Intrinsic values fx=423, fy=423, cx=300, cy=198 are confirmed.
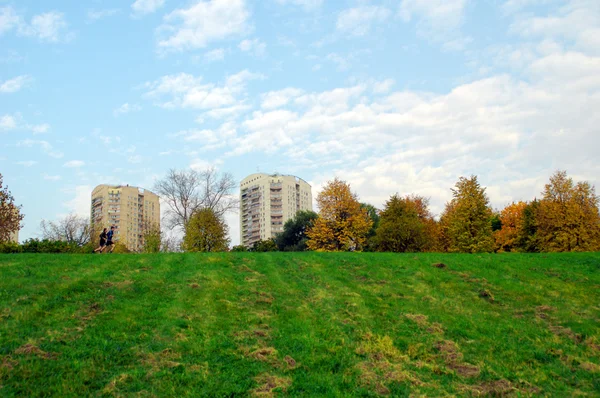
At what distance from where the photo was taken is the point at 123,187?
162 metres

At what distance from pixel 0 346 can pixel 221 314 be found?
239 inches

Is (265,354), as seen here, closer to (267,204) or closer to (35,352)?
(35,352)

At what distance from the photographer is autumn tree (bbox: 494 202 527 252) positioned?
5751cm

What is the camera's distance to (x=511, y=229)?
2447 inches

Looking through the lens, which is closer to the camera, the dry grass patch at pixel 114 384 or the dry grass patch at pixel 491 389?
the dry grass patch at pixel 114 384

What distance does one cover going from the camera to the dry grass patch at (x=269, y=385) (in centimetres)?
912

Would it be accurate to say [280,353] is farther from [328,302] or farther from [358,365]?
[328,302]

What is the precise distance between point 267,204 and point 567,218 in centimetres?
12207

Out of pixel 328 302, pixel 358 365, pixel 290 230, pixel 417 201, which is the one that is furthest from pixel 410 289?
pixel 290 230

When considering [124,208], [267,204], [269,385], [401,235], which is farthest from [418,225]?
[124,208]

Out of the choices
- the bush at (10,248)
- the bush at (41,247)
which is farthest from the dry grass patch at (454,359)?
the bush at (10,248)

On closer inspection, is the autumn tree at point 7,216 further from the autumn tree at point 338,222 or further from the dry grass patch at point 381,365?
the dry grass patch at point 381,365

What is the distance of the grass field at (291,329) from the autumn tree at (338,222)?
990 inches

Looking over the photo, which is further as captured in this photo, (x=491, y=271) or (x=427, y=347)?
(x=491, y=271)
